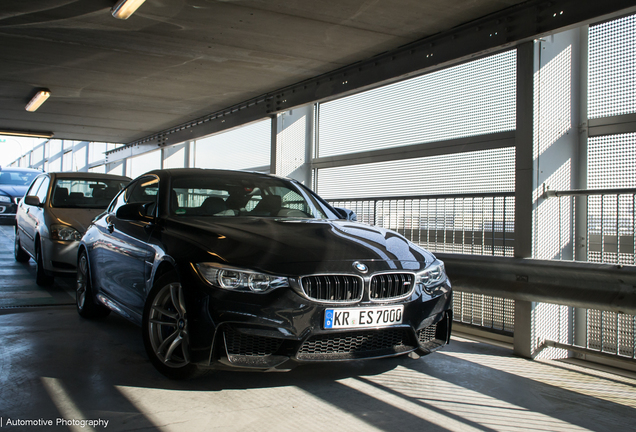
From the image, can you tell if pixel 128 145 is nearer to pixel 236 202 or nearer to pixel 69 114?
pixel 69 114

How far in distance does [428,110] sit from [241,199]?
4.53m

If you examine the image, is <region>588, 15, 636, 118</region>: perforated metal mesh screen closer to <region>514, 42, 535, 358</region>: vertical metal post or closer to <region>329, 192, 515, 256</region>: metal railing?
<region>514, 42, 535, 358</region>: vertical metal post

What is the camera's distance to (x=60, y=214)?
7539mm

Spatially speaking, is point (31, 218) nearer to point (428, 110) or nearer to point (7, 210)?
point (428, 110)

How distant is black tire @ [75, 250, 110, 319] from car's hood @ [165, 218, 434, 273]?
1997mm

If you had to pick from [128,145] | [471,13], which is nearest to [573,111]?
[471,13]

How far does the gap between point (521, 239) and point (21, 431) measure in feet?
14.3

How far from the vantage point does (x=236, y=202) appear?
457 centimetres

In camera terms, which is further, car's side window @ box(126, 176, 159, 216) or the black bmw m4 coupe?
car's side window @ box(126, 176, 159, 216)

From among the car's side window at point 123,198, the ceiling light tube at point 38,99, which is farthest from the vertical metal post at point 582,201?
the ceiling light tube at point 38,99

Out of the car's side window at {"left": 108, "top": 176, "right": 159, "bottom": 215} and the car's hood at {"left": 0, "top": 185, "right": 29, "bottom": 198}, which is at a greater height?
the car's hood at {"left": 0, "top": 185, "right": 29, "bottom": 198}

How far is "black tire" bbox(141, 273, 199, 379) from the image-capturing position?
3.50 metres

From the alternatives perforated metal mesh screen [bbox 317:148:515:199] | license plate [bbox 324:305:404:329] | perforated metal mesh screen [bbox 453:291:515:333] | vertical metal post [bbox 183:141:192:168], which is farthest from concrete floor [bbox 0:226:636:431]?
vertical metal post [bbox 183:141:192:168]

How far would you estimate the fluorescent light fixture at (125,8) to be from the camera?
18.0 ft
